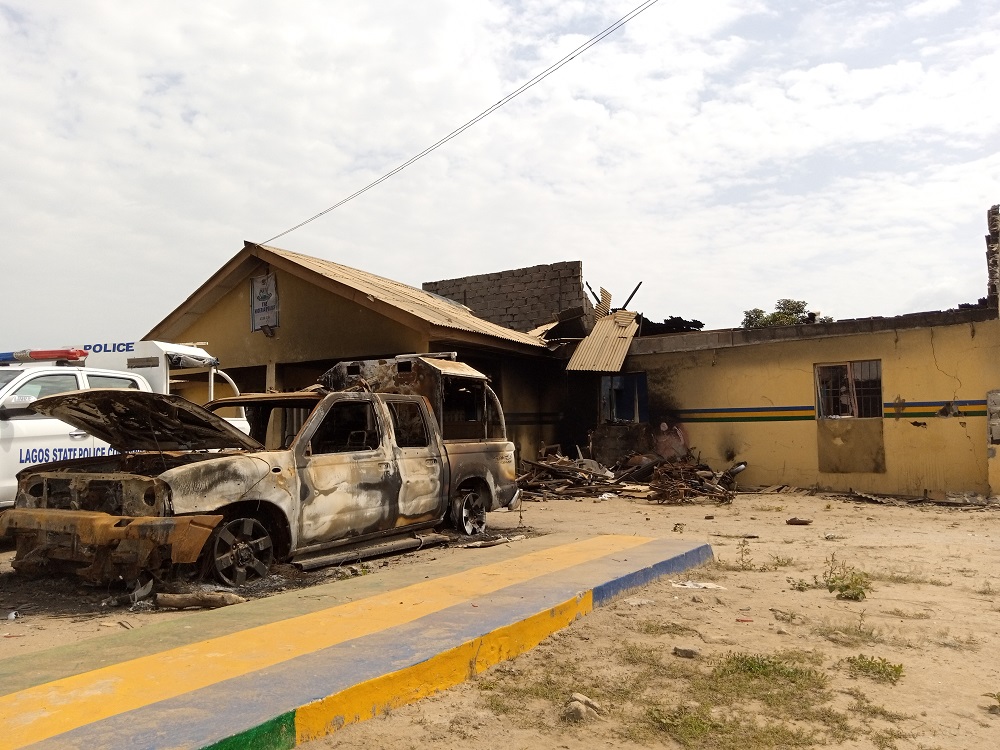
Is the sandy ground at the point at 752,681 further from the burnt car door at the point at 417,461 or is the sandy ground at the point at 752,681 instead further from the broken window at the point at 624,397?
the broken window at the point at 624,397

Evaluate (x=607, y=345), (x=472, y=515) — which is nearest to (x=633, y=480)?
(x=607, y=345)

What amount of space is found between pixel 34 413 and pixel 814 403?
12.7 m

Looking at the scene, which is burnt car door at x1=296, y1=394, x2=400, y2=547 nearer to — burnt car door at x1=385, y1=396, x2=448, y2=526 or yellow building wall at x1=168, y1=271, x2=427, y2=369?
burnt car door at x1=385, y1=396, x2=448, y2=526

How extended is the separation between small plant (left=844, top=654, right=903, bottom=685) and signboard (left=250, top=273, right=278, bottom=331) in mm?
13618

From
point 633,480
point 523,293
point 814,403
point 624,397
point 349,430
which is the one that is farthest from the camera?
point 523,293

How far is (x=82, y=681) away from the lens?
144 inches

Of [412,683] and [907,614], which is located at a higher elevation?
[412,683]

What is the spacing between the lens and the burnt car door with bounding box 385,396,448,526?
7.71 m

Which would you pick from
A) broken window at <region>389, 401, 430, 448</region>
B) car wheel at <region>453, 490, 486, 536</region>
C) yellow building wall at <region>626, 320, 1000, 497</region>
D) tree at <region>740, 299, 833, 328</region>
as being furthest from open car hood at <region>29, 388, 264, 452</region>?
→ tree at <region>740, 299, 833, 328</region>

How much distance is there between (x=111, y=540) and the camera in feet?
18.0

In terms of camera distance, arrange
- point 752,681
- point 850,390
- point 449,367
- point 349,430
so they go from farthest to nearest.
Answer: point 850,390
point 449,367
point 349,430
point 752,681

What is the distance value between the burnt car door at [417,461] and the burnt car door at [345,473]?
16cm

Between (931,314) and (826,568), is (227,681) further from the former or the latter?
(931,314)

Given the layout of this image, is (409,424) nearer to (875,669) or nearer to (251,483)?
(251,483)
